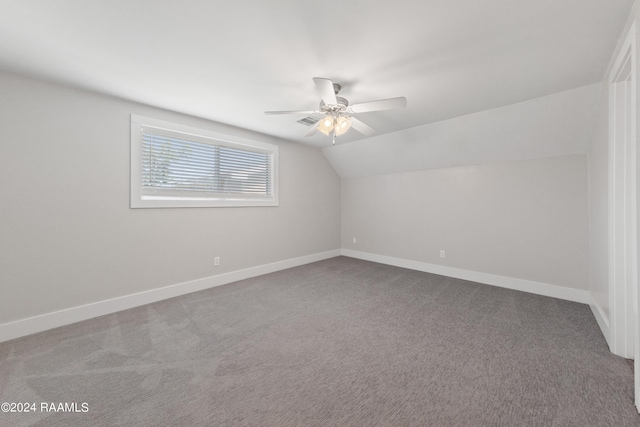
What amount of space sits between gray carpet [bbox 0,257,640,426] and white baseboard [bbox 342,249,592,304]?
31 centimetres

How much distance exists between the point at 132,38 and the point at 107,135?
58.0 inches

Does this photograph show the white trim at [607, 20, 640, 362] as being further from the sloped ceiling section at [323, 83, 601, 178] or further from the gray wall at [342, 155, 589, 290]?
the gray wall at [342, 155, 589, 290]

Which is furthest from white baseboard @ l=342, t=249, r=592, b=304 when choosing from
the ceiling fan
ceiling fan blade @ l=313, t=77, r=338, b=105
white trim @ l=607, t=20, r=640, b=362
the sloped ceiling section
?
ceiling fan blade @ l=313, t=77, r=338, b=105

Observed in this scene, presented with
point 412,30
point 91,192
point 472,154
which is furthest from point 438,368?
point 91,192

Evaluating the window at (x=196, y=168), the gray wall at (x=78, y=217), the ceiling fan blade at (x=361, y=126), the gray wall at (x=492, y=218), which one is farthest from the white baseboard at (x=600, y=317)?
the gray wall at (x=78, y=217)

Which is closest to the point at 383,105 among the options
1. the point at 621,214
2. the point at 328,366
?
the point at 621,214

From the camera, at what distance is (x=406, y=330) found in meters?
2.35

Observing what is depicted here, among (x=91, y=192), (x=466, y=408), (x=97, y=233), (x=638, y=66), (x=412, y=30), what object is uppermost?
(x=412, y=30)

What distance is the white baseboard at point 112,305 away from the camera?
225cm

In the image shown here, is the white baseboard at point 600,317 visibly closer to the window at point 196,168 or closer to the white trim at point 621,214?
the white trim at point 621,214

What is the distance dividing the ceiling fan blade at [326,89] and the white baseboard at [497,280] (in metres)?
3.41

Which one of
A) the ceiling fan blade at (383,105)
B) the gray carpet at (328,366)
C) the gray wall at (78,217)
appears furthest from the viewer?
the gray wall at (78,217)

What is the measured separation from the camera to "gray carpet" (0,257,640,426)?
141cm

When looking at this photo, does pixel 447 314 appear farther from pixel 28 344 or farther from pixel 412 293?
pixel 28 344
